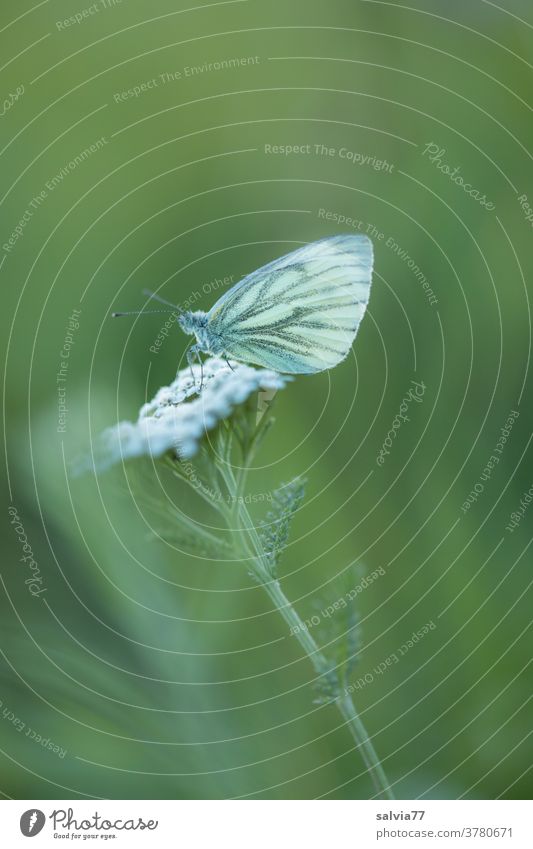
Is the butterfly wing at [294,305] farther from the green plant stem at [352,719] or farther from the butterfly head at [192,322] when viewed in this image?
the green plant stem at [352,719]

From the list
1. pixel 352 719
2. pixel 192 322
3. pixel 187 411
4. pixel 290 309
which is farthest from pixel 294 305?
pixel 352 719

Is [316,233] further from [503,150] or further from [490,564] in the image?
[490,564]

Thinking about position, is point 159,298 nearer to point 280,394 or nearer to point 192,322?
point 192,322

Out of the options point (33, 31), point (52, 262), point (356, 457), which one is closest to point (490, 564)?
point (356, 457)

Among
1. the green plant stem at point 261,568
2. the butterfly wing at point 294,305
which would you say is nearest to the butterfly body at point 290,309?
the butterfly wing at point 294,305

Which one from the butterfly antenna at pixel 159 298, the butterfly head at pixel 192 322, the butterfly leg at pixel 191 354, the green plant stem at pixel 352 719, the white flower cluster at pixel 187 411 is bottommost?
the green plant stem at pixel 352 719

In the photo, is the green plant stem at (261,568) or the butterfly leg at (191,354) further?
the butterfly leg at (191,354)

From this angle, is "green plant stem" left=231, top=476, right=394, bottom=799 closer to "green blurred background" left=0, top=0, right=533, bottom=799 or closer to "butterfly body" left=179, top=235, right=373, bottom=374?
"green blurred background" left=0, top=0, right=533, bottom=799
